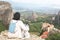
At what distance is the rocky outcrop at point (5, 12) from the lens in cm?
1088

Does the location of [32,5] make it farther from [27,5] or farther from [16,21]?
[16,21]

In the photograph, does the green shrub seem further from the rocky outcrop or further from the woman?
the rocky outcrop

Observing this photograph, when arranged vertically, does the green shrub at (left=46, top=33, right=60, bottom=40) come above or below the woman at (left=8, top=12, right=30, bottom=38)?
below

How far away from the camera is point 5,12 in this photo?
10875 millimetres

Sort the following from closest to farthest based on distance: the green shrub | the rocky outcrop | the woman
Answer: the woman < the green shrub < the rocky outcrop

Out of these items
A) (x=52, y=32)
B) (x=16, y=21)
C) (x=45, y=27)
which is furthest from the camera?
(x=45, y=27)

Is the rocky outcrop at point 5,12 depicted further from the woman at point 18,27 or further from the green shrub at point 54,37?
the woman at point 18,27

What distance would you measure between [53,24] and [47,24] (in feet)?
0.92

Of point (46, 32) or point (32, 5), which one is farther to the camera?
point (32, 5)

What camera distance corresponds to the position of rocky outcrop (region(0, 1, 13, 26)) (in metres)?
10.9

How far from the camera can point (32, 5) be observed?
11250 mm

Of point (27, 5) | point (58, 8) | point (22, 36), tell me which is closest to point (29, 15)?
point (27, 5)

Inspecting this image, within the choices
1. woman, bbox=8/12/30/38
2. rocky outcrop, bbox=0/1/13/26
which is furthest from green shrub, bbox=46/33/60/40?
rocky outcrop, bbox=0/1/13/26

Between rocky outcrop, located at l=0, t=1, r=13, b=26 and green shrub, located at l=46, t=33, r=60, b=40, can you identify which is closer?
green shrub, located at l=46, t=33, r=60, b=40
